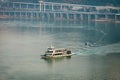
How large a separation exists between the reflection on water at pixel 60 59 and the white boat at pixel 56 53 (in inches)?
10.8

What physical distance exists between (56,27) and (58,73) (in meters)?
14.9

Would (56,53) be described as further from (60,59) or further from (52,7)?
(52,7)

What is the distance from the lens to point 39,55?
70.4 ft

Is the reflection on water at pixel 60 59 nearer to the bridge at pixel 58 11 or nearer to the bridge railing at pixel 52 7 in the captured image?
the bridge at pixel 58 11

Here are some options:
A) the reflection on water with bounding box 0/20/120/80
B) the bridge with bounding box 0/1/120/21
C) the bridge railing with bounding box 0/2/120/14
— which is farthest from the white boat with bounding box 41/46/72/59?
the bridge railing with bounding box 0/2/120/14

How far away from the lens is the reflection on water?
723 inches

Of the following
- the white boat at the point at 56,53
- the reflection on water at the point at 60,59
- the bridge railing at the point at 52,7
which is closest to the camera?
the reflection on water at the point at 60,59

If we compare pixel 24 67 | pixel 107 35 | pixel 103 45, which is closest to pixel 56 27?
pixel 107 35

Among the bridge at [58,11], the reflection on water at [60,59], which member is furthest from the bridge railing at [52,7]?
the reflection on water at [60,59]

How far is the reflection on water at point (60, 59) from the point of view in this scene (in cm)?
1835

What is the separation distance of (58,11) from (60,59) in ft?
77.3

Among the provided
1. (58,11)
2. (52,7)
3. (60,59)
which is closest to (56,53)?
(60,59)

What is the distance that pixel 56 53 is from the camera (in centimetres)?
2144

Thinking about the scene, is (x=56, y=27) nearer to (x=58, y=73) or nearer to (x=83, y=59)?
(x=83, y=59)
